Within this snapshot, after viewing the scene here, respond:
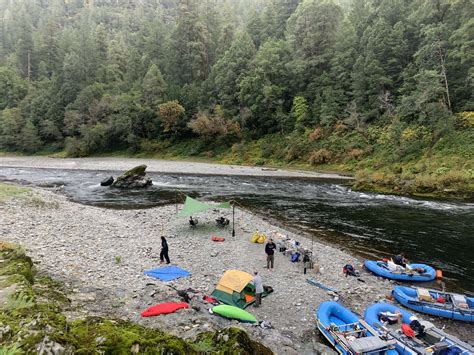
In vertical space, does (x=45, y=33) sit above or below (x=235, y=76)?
above

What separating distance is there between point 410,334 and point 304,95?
61839 millimetres

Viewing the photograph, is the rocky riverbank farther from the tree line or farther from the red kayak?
the tree line

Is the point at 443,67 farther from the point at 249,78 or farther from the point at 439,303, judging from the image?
the point at 439,303

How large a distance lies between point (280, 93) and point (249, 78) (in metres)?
7.52

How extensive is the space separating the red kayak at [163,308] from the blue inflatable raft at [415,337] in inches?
304

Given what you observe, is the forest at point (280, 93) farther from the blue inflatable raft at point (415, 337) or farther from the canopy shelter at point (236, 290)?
the canopy shelter at point (236, 290)

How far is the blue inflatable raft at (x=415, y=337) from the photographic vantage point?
37.4 ft

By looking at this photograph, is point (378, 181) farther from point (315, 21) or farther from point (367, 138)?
point (315, 21)

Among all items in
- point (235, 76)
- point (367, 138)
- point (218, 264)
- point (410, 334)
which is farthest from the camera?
point (235, 76)

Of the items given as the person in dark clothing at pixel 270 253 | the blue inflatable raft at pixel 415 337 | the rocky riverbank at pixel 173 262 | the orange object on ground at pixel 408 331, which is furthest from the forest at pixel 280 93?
the orange object on ground at pixel 408 331

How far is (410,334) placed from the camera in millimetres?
12328

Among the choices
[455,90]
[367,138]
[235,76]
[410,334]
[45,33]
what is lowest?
[410,334]

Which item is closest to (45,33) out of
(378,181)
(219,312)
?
(378,181)

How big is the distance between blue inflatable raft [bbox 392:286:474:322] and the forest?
25794mm
